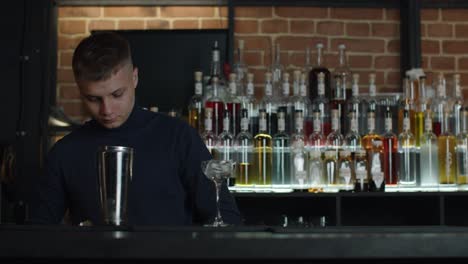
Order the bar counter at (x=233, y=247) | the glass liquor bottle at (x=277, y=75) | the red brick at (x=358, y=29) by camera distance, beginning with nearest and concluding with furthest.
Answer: the bar counter at (x=233, y=247) < the glass liquor bottle at (x=277, y=75) < the red brick at (x=358, y=29)

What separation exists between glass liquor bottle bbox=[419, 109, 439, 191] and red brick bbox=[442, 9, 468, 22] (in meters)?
0.62

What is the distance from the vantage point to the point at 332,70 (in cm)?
335

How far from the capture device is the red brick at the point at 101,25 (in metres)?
3.35

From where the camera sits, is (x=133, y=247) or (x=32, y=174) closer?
(x=133, y=247)

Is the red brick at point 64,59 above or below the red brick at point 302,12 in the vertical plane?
below

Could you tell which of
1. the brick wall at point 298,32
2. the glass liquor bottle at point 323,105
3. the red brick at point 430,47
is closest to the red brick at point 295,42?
the brick wall at point 298,32

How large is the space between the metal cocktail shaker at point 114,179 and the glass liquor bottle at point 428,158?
1813mm

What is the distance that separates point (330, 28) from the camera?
340cm

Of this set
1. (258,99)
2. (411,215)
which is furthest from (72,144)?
(411,215)

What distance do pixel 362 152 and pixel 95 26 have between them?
1283 millimetres

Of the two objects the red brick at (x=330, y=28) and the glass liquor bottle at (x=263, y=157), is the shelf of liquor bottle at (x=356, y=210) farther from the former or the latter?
the red brick at (x=330, y=28)

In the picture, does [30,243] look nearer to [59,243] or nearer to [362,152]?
[59,243]

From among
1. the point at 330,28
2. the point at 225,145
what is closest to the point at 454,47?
the point at 330,28

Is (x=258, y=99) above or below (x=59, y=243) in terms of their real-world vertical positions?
above
